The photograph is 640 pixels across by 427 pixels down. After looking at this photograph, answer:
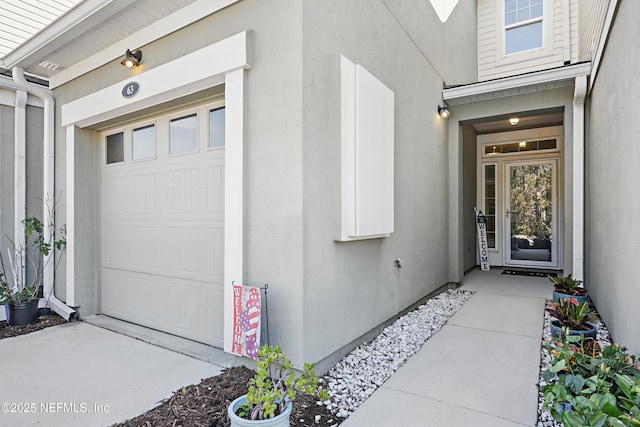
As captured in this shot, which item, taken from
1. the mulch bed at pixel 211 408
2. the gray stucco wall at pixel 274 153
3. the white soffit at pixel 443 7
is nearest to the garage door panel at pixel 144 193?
the gray stucco wall at pixel 274 153

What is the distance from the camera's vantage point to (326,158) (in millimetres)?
2850

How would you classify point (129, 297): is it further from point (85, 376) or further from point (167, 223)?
point (85, 376)

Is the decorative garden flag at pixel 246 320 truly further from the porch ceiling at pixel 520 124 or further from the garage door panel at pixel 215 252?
the porch ceiling at pixel 520 124

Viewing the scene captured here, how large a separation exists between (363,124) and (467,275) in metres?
5.08

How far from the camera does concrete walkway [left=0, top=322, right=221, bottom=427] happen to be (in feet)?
7.64

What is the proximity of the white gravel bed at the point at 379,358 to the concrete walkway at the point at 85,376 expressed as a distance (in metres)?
1.01

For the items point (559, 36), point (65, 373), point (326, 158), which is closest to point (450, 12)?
point (559, 36)

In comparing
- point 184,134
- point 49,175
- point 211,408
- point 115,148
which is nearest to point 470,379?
point 211,408

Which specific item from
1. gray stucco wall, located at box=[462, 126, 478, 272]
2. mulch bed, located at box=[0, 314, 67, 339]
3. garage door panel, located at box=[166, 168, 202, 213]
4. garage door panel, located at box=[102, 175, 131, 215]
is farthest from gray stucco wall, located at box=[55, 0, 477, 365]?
gray stucco wall, located at box=[462, 126, 478, 272]

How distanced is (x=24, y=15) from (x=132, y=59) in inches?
81.7

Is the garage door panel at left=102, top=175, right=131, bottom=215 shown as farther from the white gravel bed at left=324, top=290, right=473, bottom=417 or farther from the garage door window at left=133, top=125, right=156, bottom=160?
the white gravel bed at left=324, top=290, right=473, bottom=417

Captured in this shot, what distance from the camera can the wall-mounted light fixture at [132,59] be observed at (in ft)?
11.5

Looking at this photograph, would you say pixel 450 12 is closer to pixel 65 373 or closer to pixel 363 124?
pixel 363 124

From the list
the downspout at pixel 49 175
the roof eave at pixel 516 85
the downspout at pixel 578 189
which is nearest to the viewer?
the downspout at pixel 49 175
